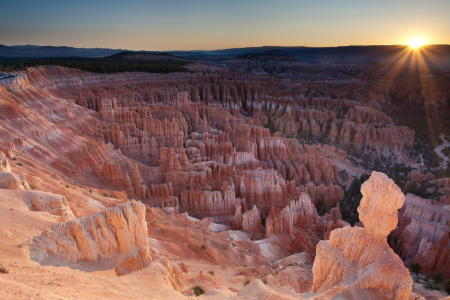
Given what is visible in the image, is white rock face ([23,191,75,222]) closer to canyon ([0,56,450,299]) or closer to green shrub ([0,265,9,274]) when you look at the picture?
canyon ([0,56,450,299])

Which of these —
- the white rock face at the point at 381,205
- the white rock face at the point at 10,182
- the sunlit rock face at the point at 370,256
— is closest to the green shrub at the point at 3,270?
the white rock face at the point at 10,182

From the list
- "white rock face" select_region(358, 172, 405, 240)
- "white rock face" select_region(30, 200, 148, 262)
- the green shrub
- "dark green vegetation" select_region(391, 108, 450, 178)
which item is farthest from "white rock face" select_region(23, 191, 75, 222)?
"dark green vegetation" select_region(391, 108, 450, 178)

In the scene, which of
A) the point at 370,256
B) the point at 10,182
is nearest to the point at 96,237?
the point at 10,182

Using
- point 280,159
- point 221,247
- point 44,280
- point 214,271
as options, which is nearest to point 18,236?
point 44,280

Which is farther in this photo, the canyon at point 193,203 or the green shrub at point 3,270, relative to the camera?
the canyon at point 193,203

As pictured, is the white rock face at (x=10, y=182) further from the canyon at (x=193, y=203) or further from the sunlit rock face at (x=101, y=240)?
the sunlit rock face at (x=101, y=240)

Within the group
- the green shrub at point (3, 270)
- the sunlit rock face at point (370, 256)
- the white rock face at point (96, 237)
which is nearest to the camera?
the green shrub at point (3, 270)
